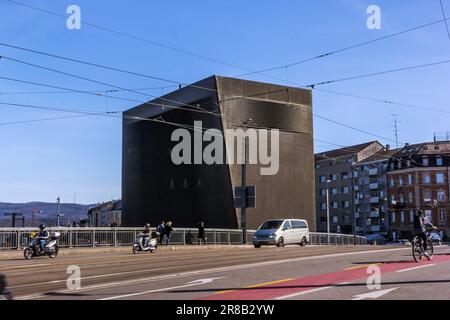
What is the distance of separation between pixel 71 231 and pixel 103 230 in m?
2.37

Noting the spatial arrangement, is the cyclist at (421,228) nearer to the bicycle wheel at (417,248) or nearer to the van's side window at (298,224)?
the bicycle wheel at (417,248)

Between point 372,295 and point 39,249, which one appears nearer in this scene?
point 372,295

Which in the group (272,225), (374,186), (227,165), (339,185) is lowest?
(272,225)

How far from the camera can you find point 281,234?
33.9m

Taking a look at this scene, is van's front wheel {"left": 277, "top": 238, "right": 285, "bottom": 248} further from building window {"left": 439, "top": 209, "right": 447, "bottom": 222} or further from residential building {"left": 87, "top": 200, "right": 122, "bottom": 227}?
residential building {"left": 87, "top": 200, "right": 122, "bottom": 227}

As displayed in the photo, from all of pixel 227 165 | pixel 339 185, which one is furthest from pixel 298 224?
pixel 339 185

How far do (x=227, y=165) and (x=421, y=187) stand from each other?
51576 millimetres

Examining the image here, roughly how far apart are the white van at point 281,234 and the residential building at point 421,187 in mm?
58270

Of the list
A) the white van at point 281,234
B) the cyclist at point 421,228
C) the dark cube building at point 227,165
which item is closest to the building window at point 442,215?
the dark cube building at point 227,165

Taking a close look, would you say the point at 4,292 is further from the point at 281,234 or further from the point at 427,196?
the point at 427,196

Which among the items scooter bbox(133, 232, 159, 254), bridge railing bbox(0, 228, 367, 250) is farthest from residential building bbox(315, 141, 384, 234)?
scooter bbox(133, 232, 159, 254)

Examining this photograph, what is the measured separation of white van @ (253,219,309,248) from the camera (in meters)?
33.5
